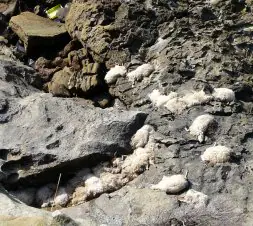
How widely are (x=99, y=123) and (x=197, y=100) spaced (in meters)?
1.40

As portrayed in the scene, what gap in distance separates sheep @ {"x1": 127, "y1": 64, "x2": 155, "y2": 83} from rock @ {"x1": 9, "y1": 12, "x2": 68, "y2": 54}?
2.40m

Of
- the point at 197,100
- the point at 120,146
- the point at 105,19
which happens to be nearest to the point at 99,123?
the point at 120,146

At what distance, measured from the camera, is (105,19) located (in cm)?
900

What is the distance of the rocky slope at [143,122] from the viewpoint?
20.3 ft

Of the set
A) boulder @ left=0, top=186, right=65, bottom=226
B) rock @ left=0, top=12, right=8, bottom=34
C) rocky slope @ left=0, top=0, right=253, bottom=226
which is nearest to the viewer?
boulder @ left=0, top=186, right=65, bottom=226

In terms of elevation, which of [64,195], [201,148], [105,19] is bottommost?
[64,195]

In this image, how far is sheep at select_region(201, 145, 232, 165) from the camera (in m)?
6.39

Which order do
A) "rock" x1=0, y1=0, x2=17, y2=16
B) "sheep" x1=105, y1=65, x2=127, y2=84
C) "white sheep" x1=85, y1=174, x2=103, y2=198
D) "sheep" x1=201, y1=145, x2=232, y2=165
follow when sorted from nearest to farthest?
"sheep" x1=201, y1=145, x2=232, y2=165
"white sheep" x1=85, y1=174, x2=103, y2=198
"sheep" x1=105, y1=65, x2=127, y2=84
"rock" x1=0, y1=0, x2=17, y2=16

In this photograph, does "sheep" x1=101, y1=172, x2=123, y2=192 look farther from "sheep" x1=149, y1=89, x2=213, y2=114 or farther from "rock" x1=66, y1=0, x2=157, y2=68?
"rock" x1=66, y1=0, x2=157, y2=68

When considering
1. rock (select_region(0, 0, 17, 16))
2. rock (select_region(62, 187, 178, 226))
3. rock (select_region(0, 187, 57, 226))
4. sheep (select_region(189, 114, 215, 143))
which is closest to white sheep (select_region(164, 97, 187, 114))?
sheep (select_region(189, 114, 215, 143))

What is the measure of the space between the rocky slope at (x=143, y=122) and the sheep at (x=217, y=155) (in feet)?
0.04

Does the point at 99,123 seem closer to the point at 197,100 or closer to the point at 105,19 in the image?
the point at 197,100

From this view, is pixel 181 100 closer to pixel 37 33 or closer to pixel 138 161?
pixel 138 161

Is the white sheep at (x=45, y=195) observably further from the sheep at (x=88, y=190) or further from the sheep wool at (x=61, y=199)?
the sheep at (x=88, y=190)
